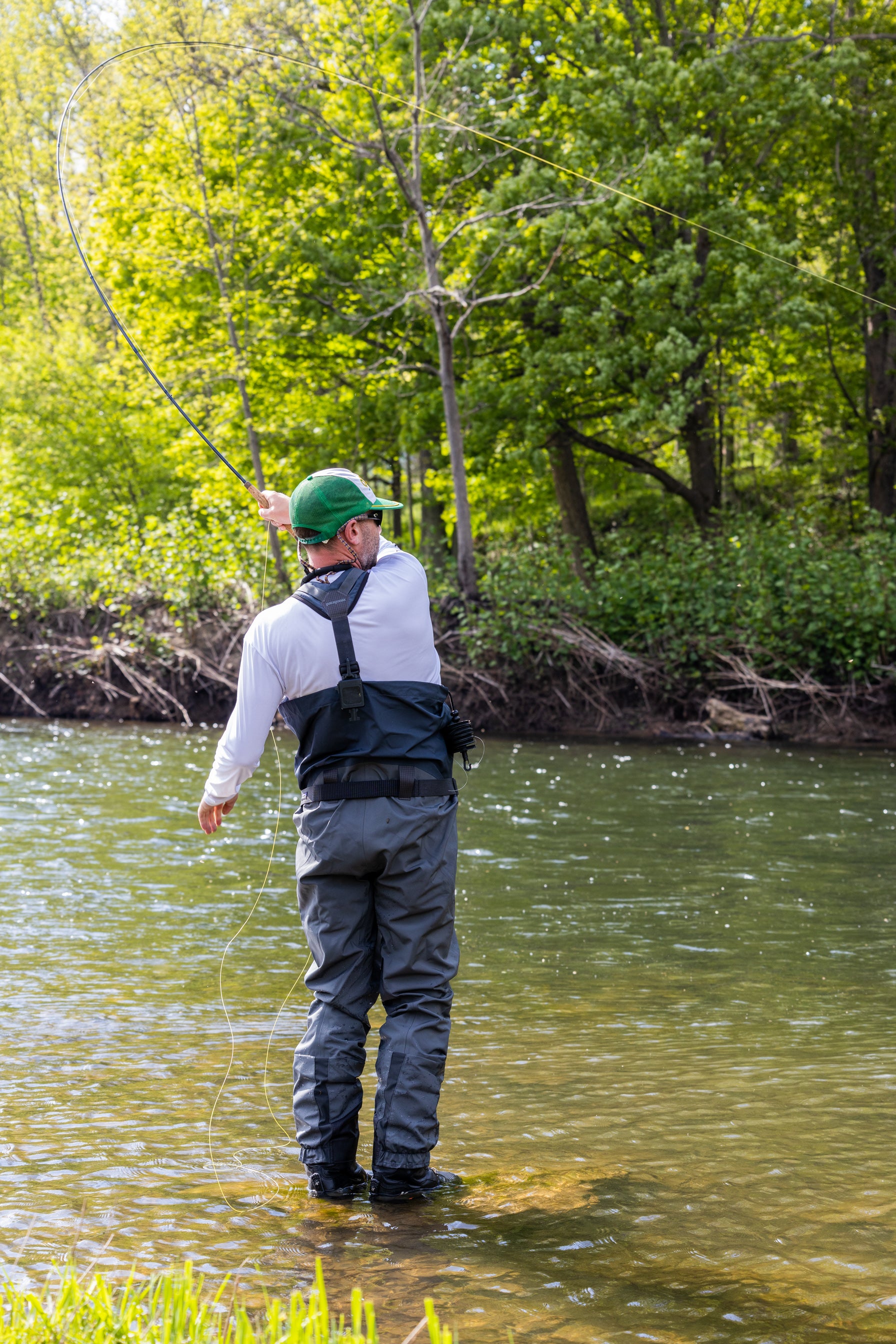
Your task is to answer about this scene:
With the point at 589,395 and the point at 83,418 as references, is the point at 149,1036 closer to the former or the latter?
the point at 589,395

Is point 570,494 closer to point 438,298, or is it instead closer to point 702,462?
point 702,462

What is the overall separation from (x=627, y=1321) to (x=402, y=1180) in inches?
38.2

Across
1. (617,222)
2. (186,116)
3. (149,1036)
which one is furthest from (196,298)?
(149,1036)

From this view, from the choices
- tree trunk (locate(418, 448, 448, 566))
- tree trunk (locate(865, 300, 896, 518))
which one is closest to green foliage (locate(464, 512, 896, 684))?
tree trunk (locate(418, 448, 448, 566))

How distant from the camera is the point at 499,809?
12555mm

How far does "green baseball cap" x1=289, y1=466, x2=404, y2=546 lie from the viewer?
4098mm

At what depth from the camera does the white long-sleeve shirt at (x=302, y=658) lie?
3955 millimetres

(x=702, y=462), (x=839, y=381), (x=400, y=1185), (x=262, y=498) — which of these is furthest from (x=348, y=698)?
(x=839, y=381)

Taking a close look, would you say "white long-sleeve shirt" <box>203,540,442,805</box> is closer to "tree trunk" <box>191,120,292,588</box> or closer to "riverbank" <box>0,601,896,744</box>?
"riverbank" <box>0,601,896,744</box>

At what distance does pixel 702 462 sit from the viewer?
25.0m

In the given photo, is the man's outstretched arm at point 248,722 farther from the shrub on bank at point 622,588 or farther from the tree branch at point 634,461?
the tree branch at point 634,461

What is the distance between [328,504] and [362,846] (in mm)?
1016

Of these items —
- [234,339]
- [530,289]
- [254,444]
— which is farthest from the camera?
[254,444]

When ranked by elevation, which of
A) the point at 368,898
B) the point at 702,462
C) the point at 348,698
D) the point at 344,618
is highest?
the point at 702,462
